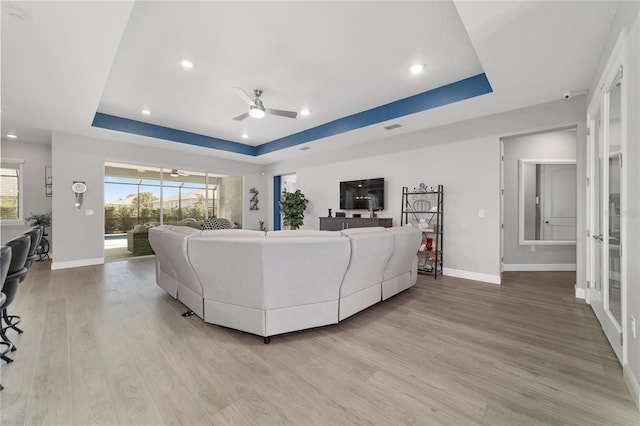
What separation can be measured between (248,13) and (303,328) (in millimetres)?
2940

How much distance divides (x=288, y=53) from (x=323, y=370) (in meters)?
3.24

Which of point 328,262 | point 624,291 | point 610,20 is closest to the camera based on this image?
point 624,291

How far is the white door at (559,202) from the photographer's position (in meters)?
5.11

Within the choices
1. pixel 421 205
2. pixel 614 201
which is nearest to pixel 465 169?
pixel 421 205

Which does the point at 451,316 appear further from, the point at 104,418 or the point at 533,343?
the point at 104,418

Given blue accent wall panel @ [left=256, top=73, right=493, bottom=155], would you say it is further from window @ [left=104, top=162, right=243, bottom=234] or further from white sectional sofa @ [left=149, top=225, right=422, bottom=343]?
window @ [left=104, top=162, right=243, bottom=234]

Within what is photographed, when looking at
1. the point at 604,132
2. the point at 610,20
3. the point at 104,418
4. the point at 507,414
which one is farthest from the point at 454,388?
the point at 610,20

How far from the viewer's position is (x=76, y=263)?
5262mm

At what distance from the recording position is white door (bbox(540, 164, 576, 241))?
5105 millimetres

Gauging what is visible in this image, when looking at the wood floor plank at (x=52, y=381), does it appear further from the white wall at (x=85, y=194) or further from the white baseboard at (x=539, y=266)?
the white baseboard at (x=539, y=266)

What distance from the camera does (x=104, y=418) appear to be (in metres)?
1.41

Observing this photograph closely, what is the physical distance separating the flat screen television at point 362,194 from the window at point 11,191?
7.45 m

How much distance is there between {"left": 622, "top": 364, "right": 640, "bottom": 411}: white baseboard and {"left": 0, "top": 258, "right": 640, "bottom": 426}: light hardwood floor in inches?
1.6

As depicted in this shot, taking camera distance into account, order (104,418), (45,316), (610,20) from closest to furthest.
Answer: (104,418)
(610,20)
(45,316)
